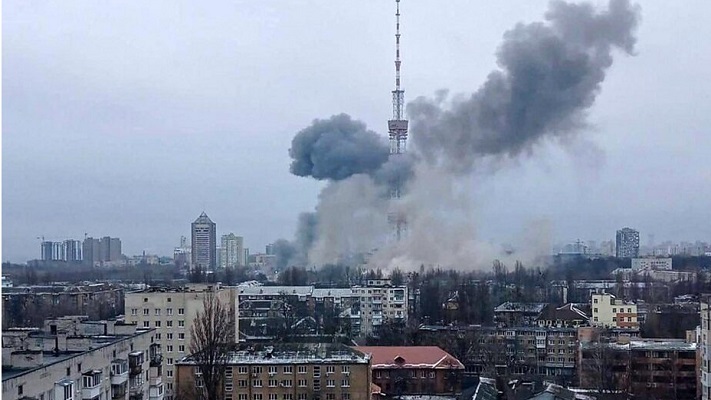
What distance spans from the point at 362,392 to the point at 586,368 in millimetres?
3638

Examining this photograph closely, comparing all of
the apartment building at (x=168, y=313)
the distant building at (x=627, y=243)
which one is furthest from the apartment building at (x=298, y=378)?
the distant building at (x=627, y=243)

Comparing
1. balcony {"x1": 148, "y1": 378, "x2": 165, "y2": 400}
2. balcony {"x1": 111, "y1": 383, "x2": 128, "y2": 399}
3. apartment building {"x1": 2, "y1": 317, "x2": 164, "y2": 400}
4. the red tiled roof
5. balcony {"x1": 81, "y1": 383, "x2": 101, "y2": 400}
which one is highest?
apartment building {"x1": 2, "y1": 317, "x2": 164, "y2": 400}

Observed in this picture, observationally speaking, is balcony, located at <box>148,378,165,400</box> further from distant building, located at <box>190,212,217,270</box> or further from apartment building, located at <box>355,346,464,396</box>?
distant building, located at <box>190,212,217,270</box>

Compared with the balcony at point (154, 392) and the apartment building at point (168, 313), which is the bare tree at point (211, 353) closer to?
the balcony at point (154, 392)

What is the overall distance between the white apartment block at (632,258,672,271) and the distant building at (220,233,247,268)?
1581cm

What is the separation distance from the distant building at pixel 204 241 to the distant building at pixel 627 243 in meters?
16.8

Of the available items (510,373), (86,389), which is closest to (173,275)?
(510,373)

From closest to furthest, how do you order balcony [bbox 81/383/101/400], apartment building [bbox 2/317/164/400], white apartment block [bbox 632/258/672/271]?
apartment building [bbox 2/317/164/400]
balcony [bbox 81/383/101/400]
white apartment block [bbox 632/258/672/271]

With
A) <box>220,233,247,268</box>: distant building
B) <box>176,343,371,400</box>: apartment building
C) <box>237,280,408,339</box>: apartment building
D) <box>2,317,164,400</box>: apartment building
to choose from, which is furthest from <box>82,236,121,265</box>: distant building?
<box>2,317,164,400</box>: apartment building

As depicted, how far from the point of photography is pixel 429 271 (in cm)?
2170

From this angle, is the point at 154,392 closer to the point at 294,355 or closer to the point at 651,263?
the point at 294,355

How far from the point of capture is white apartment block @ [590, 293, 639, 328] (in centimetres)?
1420

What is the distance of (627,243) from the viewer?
117ft

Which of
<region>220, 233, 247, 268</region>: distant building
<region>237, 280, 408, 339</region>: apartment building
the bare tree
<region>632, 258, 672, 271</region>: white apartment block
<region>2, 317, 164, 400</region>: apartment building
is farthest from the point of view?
<region>220, 233, 247, 268</region>: distant building
